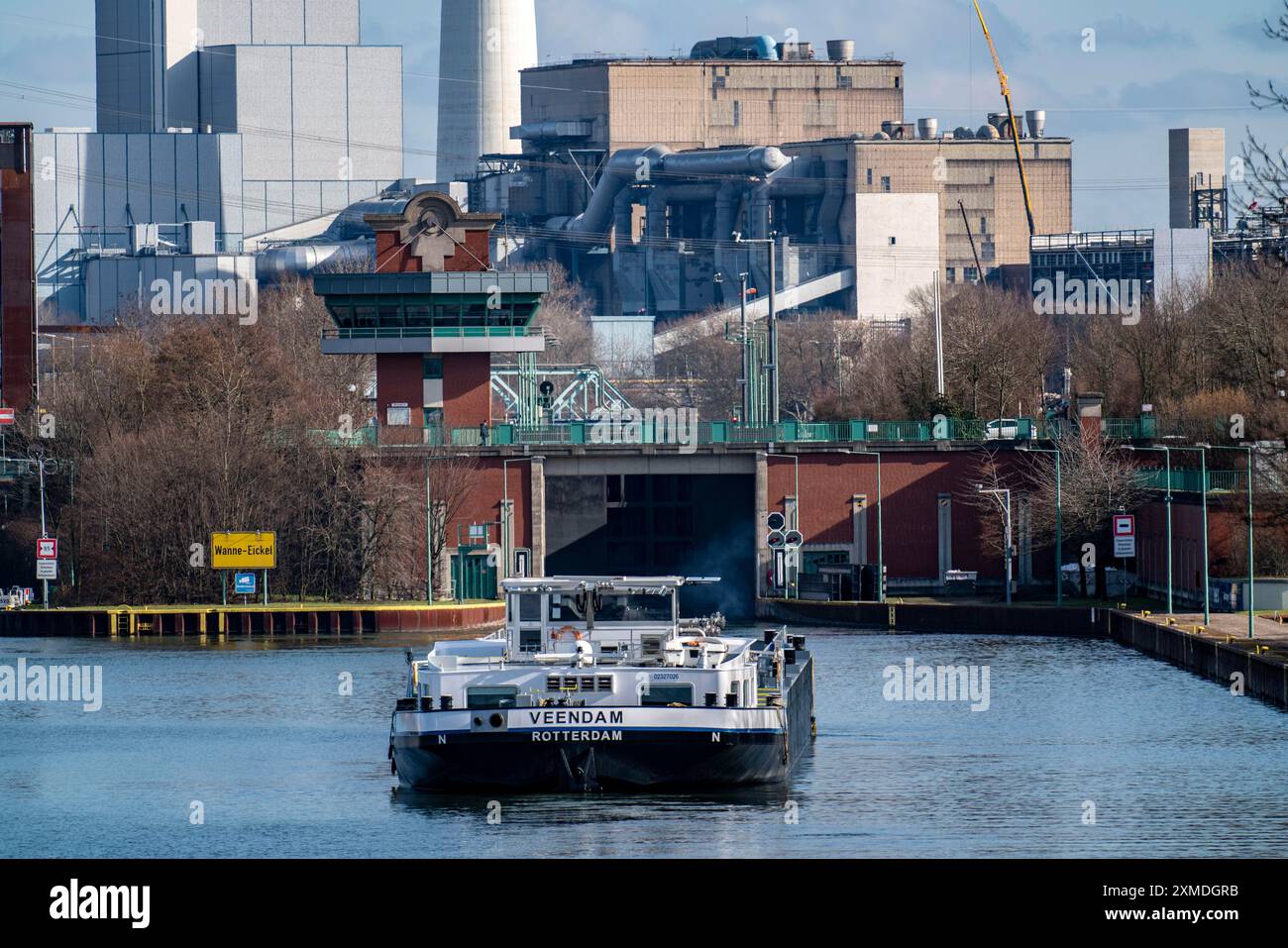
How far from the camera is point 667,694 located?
4369 centimetres

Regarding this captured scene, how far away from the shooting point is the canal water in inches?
1537

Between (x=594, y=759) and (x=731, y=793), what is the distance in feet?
9.11

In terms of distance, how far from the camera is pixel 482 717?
42781 millimetres

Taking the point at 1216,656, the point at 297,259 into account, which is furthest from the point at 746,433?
the point at 297,259

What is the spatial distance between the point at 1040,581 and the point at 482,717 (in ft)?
182

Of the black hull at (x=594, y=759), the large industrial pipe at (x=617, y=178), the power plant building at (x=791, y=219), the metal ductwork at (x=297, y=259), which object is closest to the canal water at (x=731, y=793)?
the black hull at (x=594, y=759)

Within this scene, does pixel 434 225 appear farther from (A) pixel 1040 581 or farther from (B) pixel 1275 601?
(B) pixel 1275 601

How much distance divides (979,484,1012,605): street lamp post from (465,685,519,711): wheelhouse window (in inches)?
1798

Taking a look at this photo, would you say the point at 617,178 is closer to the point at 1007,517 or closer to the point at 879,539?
the point at 879,539

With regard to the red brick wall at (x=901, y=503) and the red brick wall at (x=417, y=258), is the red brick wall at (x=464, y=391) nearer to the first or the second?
the red brick wall at (x=417, y=258)

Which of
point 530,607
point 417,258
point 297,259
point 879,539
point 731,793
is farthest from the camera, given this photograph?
point 297,259

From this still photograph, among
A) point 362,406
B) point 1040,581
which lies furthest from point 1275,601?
point 362,406

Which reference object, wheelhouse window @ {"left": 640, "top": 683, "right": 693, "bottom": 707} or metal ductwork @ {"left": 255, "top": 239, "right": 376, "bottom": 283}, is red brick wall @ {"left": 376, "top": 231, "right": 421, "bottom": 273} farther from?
metal ductwork @ {"left": 255, "top": 239, "right": 376, "bottom": 283}
